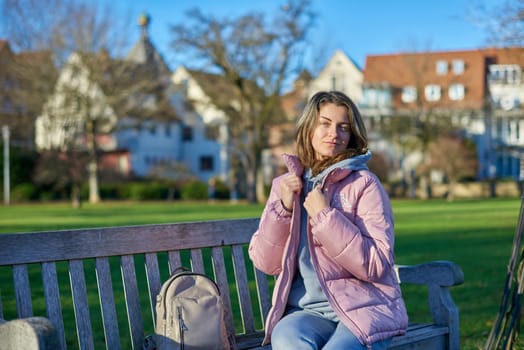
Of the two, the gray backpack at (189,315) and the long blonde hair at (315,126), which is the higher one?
the long blonde hair at (315,126)

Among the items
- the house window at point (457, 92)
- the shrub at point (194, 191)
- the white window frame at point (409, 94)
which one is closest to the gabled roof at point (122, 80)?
the shrub at point (194, 191)

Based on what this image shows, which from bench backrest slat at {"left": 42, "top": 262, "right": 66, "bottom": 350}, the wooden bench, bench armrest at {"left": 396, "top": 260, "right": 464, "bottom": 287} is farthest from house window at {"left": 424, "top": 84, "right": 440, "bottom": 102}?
bench backrest slat at {"left": 42, "top": 262, "right": 66, "bottom": 350}

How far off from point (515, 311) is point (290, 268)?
5.08 feet

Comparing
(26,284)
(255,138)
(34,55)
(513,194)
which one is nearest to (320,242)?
(26,284)

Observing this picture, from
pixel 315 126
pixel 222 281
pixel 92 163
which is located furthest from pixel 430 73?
pixel 315 126

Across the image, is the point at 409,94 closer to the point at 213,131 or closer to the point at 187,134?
the point at 213,131

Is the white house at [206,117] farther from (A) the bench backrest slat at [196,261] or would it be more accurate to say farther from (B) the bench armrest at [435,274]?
(A) the bench backrest slat at [196,261]

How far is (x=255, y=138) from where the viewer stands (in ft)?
157

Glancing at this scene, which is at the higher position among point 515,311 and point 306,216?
point 306,216

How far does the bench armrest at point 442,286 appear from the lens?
4520 millimetres

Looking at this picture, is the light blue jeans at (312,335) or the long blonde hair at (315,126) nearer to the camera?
the light blue jeans at (312,335)

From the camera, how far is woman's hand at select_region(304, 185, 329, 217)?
342cm

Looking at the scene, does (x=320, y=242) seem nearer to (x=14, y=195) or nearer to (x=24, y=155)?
(x=14, y=195)

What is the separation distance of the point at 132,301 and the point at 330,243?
1.20 metres
